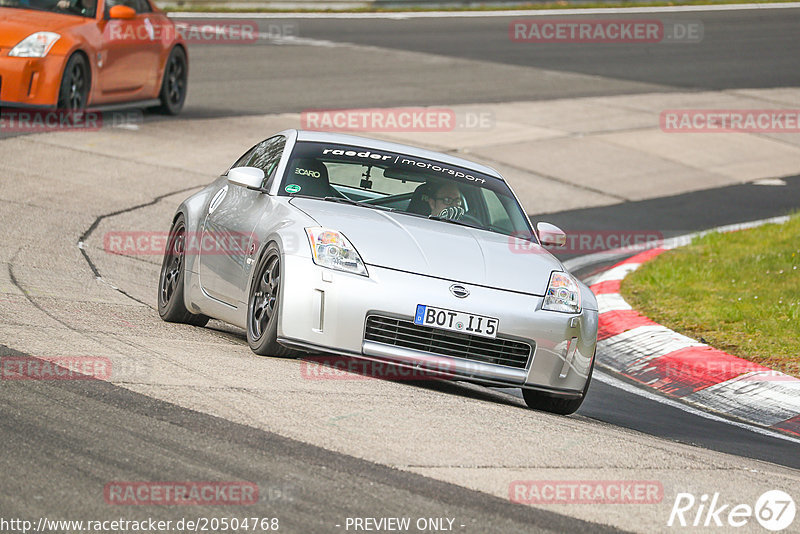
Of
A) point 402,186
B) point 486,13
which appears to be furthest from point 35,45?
point 486,13

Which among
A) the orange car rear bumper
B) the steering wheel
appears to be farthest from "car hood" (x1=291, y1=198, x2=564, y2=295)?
the orange car rear bumper

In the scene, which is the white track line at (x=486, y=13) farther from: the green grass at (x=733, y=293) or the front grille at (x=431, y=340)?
the front grille at (x=431, y=340)

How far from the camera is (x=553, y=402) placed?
24.5ft

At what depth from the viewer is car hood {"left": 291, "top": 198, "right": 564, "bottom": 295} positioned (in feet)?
23.1

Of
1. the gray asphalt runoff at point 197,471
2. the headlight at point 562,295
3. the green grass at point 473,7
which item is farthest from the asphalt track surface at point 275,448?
the green grass at point 473,7

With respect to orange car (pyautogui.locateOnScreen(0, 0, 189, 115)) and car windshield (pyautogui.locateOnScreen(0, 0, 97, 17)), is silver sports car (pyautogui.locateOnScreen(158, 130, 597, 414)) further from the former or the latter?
car windshield (pyautogui.locateOnScreen(0, 0, 97, 17))

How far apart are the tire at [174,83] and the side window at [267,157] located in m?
8.84

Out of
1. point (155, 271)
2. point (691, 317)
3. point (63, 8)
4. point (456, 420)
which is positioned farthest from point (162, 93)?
point (456, 420)

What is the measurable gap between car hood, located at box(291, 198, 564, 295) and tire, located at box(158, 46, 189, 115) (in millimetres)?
10322

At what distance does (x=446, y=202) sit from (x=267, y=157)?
1.23m

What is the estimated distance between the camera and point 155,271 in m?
10.9

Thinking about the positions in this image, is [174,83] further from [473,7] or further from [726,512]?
[473,7]

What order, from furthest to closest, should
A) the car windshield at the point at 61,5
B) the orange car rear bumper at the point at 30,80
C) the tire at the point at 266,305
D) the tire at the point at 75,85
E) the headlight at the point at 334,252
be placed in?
the car windshield at the point at 61,5
the tire at the point at 75,85
the orange car rear bumper at the point at 30,80
the tire at the point at 266,305
the headlight at the point at 334,252

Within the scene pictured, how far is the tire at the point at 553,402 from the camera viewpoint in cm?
740
